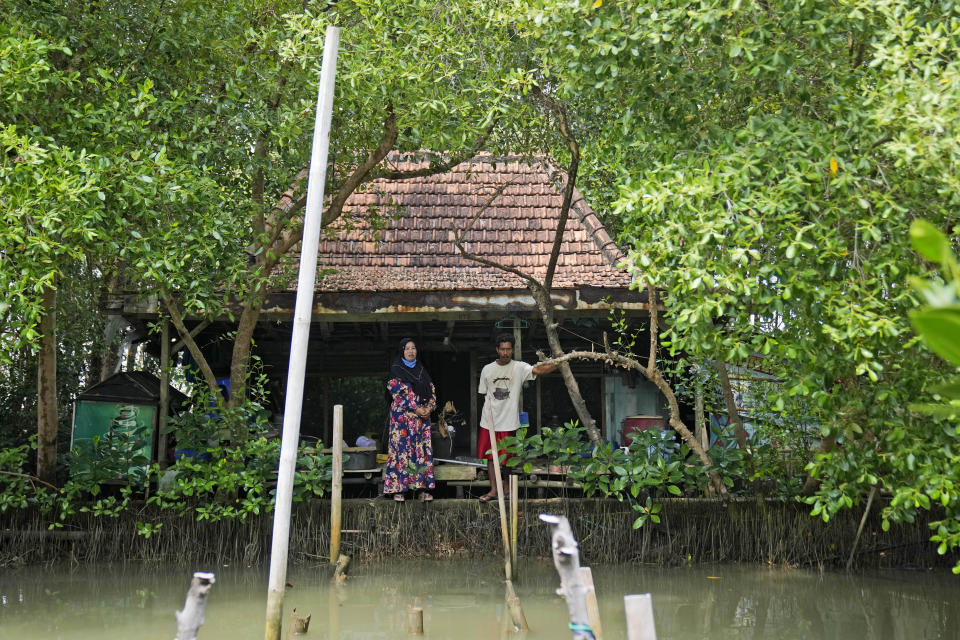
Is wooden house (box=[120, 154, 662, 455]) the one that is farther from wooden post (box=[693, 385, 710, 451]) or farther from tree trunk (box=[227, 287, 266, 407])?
wooden post (box=[693, 385, 710, 451])

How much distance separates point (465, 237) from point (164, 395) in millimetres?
3446

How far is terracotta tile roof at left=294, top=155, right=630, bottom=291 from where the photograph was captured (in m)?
8.98

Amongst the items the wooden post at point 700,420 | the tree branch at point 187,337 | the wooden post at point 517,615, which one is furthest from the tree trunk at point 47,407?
the wooden post at point 700,420

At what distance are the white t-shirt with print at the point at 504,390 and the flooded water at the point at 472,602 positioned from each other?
129 cm

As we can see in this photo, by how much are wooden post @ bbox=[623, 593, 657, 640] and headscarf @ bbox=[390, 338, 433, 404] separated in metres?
5.64

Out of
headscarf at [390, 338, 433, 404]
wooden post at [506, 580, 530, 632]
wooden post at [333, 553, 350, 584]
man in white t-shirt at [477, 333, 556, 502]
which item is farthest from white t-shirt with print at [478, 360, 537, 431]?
wooden post at [506, 580, 530, 632]

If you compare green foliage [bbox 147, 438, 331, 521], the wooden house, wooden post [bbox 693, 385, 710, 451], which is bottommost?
green foliage [bbox 147, 438, 331, 521]

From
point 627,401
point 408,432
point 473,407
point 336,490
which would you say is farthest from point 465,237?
point 336,490

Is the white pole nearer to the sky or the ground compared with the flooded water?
nearer to the sky

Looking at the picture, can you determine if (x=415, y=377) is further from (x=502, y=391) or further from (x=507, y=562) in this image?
(x=507, y=562)

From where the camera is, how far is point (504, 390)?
8.38 m

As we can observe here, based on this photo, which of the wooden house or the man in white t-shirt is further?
the wooden house

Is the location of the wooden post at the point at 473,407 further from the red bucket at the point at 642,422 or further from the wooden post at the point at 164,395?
the wooden post at the point at 164,395

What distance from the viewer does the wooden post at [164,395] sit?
859 cm
